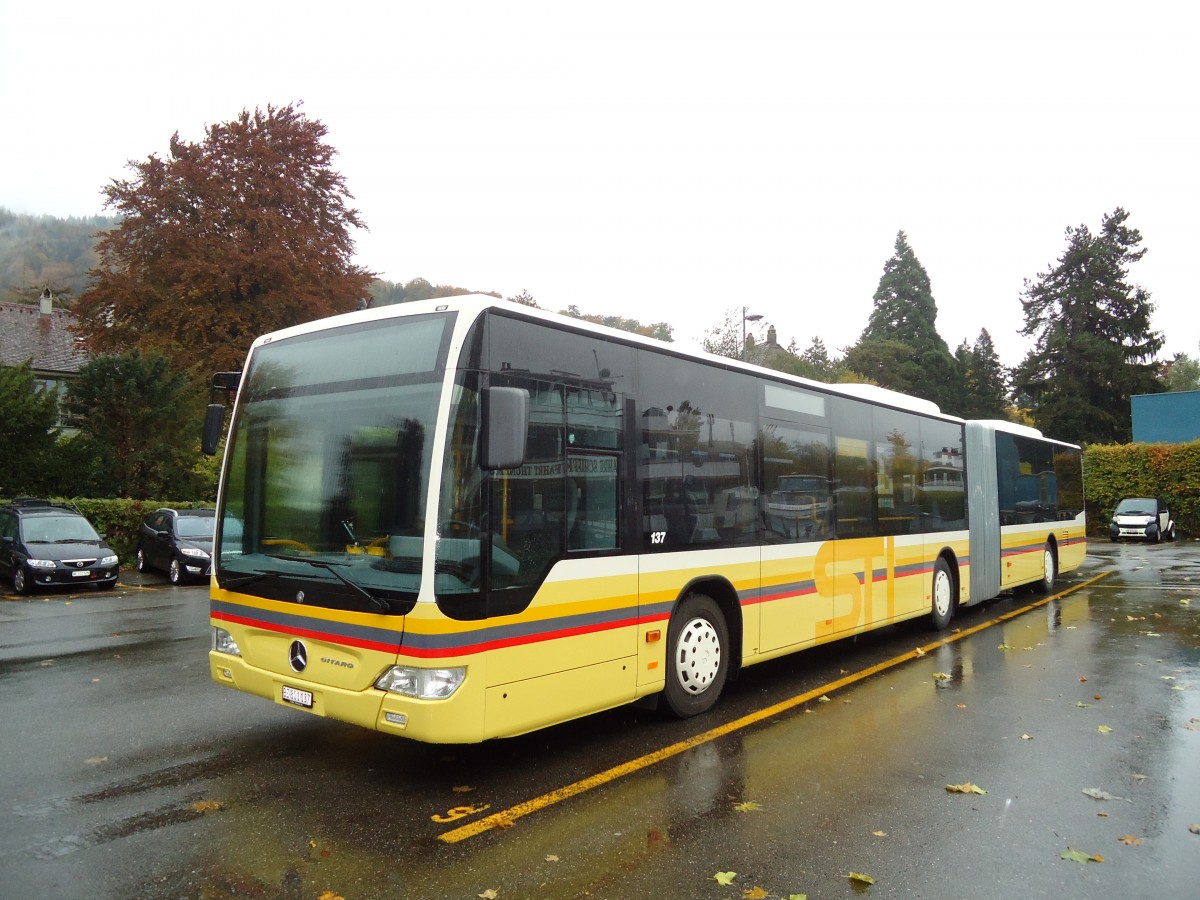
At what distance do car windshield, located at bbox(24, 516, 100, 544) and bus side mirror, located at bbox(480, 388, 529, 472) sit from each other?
15437mm

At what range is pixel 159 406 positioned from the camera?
22.2 m

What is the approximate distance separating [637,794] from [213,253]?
27.9m

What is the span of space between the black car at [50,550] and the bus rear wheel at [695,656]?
14.0 meters

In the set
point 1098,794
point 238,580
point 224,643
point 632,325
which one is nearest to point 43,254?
point 632,325

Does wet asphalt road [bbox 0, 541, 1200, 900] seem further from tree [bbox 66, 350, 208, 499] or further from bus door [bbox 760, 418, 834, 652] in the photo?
tree [bbox 66, 350, 208, 499]

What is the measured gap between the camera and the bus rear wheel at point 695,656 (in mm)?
6570

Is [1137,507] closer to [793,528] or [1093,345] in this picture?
[1093,345]

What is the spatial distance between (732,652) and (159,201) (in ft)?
93.5

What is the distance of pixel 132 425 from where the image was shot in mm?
22078

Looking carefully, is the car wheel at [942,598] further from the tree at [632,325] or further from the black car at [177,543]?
the tree at [632,325]

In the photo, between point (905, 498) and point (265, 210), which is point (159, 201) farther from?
point (905, 498)

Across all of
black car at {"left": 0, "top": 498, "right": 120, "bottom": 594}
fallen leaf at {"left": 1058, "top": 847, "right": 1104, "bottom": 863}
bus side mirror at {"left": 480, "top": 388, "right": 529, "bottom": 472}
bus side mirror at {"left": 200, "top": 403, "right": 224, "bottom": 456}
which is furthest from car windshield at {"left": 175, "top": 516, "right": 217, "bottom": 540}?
Answer: fallen leaf at {"left": 1058, "top": 847, "right": 1104, "bottom": 863}

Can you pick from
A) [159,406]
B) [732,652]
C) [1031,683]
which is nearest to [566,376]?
[732,652]

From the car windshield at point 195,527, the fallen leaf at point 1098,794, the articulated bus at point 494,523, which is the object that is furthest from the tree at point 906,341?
the fallen leaf at point 1098,794
